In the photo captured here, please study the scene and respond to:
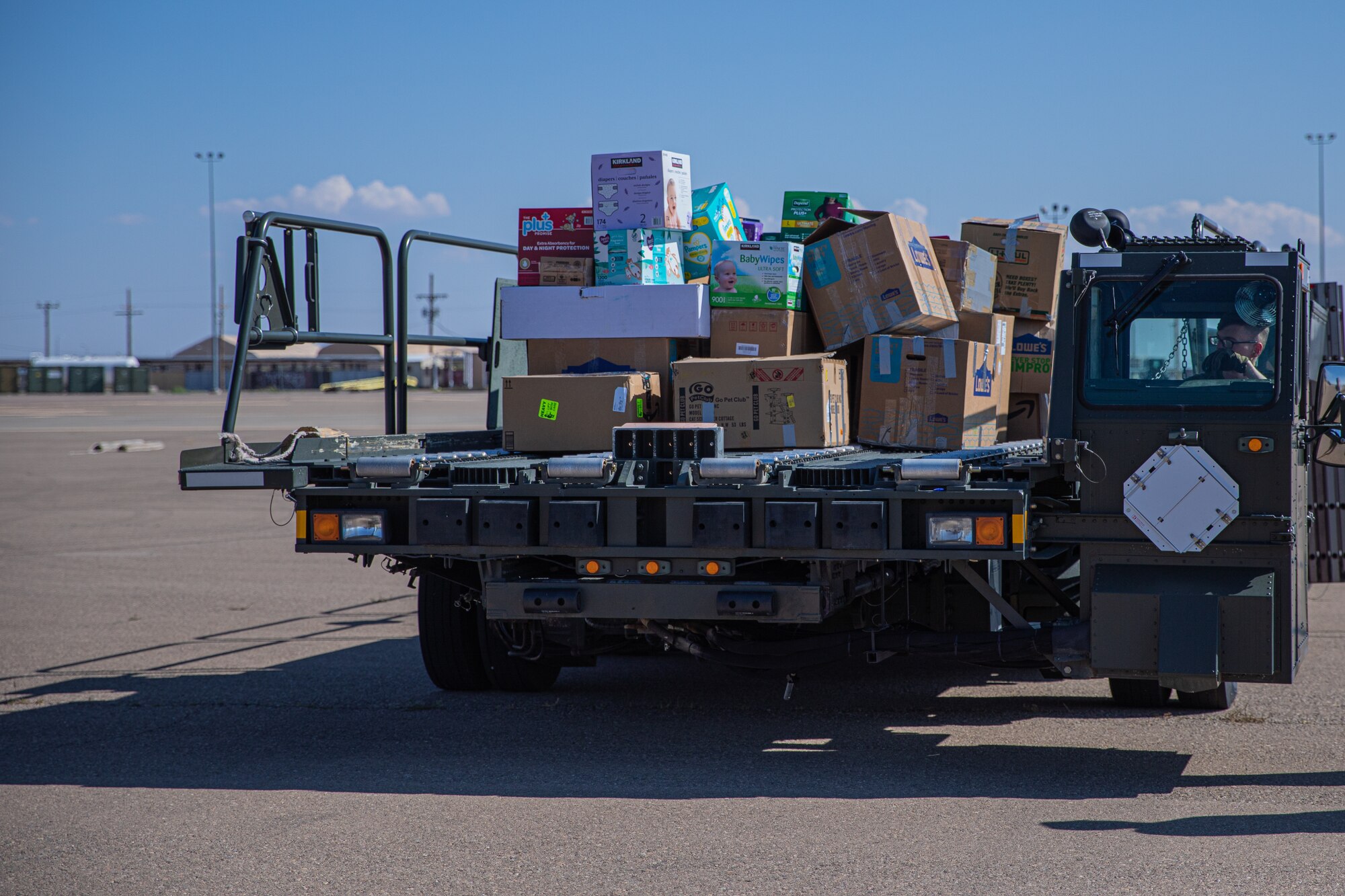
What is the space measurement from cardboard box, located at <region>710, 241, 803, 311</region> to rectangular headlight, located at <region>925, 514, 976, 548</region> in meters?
1.74

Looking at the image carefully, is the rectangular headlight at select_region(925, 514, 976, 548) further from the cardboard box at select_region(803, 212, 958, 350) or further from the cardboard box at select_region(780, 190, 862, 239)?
the cardboard box at select_region(780, 190, 862, 239)

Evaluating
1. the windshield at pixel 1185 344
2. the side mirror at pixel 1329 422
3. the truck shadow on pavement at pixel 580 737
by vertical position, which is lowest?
the truck shadow on pavement at pixel 580 737

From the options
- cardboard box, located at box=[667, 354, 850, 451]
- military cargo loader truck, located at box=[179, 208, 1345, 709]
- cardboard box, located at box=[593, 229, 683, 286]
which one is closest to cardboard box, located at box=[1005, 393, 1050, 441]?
military cargo loader truck, located at box=[179, 208, 1345, 709]

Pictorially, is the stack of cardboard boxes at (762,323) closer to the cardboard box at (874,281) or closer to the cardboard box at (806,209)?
the cardboard box at (874,281)

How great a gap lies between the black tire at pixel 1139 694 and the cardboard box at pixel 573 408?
2.77 m

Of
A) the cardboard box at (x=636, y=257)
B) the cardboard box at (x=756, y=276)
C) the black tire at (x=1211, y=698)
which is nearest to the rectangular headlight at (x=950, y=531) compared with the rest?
the cardboard box at (x=756, y=276)

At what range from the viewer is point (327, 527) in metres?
5.86

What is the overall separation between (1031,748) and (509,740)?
7.86 feet

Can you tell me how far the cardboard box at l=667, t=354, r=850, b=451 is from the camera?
6.11 metres

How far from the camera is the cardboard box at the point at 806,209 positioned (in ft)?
25.3

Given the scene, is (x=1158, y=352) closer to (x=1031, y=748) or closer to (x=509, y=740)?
(x=1031, y=748)

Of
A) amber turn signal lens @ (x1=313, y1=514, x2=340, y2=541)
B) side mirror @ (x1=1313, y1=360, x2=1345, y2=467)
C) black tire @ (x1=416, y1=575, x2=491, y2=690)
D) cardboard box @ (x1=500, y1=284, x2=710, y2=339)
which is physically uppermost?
cardboard box @ (x1=500, y1=284, x2=710, y2=339)

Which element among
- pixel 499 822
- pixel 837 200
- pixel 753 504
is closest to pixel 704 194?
pixel 837 200

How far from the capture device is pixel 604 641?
260 inches
